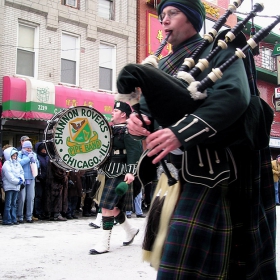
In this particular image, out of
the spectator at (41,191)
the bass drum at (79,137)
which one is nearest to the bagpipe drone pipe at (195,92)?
the bass drum at (79,137)

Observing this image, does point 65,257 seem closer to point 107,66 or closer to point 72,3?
point 107,66

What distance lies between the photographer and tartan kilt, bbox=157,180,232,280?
6.44 feet

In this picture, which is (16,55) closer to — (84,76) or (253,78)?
(84,76)

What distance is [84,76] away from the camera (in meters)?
14.9

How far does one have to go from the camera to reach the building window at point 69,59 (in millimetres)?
14547

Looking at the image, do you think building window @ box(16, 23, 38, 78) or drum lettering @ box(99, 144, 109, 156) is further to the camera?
building window @ box(16, 23, 38, 78)

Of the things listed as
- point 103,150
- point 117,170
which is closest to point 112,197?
point 117,170

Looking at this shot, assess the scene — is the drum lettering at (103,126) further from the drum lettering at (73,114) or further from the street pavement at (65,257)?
the street pavement at (65,257)

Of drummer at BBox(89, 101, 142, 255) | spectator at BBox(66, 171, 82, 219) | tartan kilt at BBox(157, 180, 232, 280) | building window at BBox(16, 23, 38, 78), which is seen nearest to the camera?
tartan kilt at BBox(157, 180, 232, 280)

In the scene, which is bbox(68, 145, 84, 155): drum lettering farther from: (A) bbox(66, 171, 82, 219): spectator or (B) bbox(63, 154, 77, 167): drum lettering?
(A) bbox(66, 171, 82, 219): spectator

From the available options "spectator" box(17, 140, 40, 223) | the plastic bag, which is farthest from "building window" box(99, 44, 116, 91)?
the plastic bag

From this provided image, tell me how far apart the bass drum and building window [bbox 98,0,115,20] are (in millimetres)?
10805

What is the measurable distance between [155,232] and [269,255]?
2.03 ft

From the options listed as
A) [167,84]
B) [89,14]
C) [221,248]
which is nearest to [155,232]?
[221,248]
